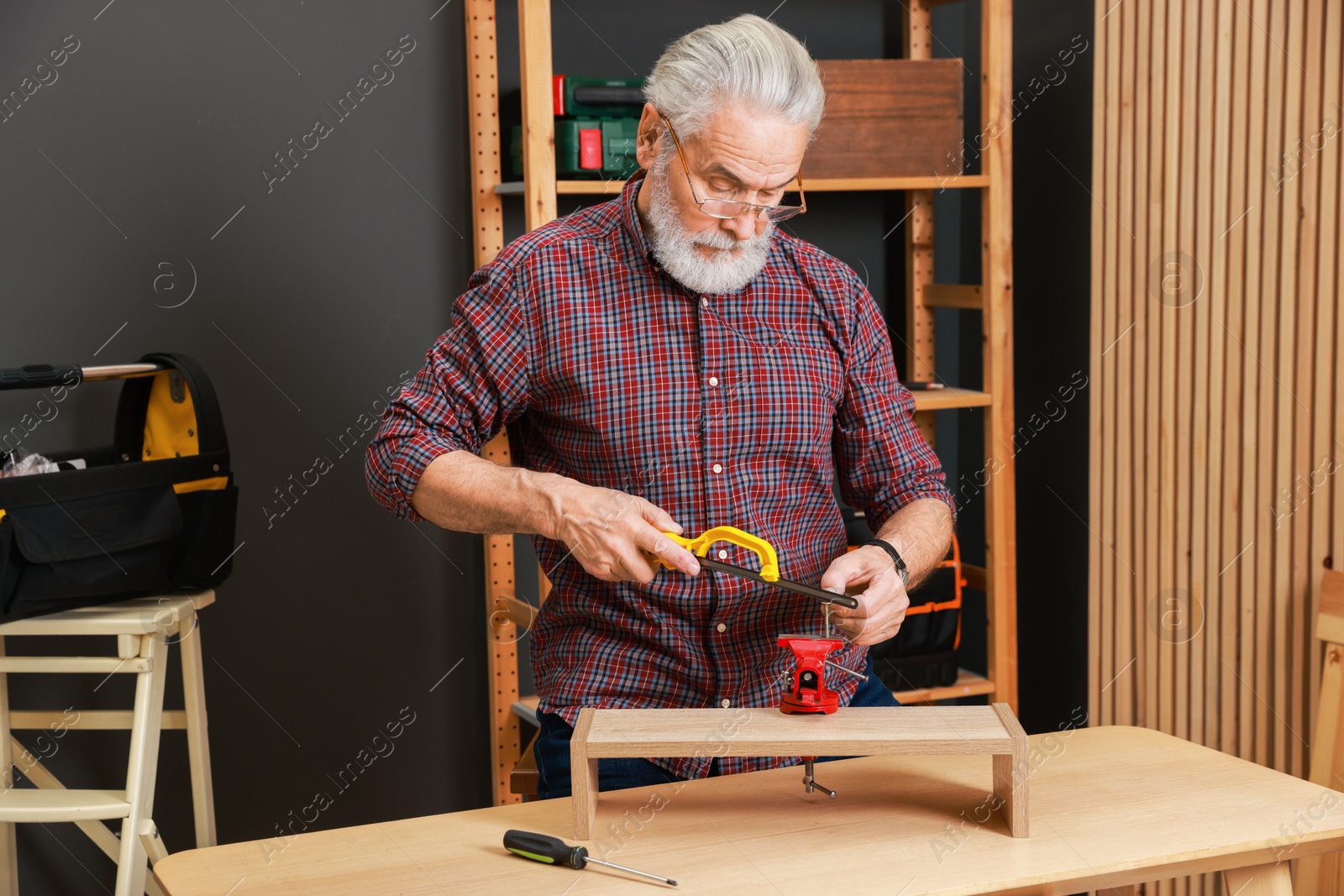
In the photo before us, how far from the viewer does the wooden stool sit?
2.34 meters

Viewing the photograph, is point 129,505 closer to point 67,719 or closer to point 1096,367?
point 67,719

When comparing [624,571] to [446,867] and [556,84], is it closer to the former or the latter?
[446,867]

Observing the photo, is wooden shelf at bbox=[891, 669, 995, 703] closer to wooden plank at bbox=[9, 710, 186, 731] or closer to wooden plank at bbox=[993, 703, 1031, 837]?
wooden plank at bbox=[993, 703, 1031, 837]

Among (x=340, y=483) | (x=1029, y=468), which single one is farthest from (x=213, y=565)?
(x=1029, y=468)

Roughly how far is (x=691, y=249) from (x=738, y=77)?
0.91ft

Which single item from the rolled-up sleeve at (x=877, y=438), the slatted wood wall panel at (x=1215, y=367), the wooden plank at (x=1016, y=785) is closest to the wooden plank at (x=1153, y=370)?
the slatted wood wall panel at (x=1215, y=367)

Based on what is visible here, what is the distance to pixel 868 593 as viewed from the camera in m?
1.80

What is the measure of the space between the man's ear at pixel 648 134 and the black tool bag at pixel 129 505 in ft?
3.57

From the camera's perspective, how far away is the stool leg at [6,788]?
2.51 m

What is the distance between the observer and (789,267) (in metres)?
2.15

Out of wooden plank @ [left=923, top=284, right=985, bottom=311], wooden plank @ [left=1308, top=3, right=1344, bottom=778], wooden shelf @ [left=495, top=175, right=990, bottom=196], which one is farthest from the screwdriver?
wooden plank @ [left=923, top=284, right=985, bottom=311]

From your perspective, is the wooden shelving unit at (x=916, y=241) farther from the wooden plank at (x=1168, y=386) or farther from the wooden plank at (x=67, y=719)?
the wooden plank at (x=67, y=719)

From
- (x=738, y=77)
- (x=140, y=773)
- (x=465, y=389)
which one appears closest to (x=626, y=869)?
(x=465, y=389)

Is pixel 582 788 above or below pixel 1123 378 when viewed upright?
below
